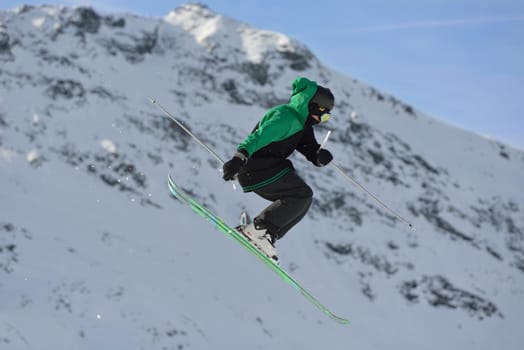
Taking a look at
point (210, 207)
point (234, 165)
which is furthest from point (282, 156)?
point (210, 207)

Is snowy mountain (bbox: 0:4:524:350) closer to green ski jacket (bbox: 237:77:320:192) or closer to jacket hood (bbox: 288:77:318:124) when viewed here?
green ski jacket (bbox: 237:77:320:192)

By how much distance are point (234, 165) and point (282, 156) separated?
998 millimetres

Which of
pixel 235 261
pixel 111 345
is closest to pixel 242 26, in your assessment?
pixel 235 261

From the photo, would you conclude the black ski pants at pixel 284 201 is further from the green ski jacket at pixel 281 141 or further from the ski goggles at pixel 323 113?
the ski goggles at pixel 323 113

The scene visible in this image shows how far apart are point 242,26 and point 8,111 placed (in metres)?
19.3

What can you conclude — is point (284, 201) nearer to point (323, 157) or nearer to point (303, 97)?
point (323, 157)

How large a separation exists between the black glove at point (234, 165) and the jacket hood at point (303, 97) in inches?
37.6

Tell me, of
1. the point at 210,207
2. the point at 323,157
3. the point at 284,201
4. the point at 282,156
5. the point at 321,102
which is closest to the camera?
the point at 321,102

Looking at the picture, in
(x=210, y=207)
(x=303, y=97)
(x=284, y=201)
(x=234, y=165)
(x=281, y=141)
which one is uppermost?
(x=303, y=97)

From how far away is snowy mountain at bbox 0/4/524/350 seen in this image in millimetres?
16750

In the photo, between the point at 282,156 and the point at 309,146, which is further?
the point at 309,146

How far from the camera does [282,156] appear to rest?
6.18 m

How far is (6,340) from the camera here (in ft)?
44.6

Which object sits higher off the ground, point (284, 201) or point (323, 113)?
point (323, 113)
